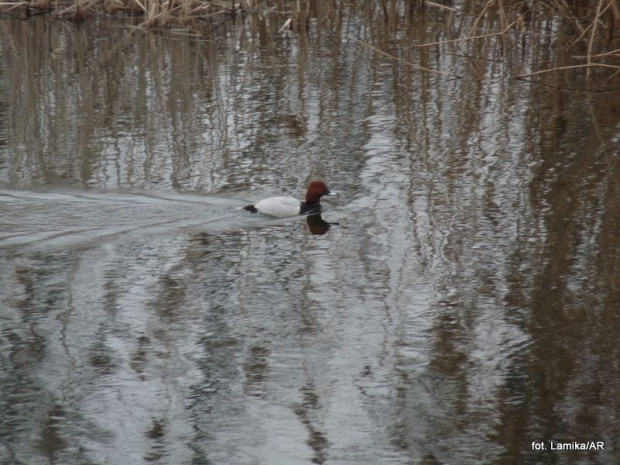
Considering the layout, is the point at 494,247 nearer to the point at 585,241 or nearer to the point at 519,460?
the point at 585,241

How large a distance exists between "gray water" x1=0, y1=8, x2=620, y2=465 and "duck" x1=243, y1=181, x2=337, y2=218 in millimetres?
78

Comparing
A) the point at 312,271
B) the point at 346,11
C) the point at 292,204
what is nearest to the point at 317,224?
the point at 292,204

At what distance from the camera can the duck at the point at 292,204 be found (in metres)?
7.36

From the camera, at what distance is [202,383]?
4891mm

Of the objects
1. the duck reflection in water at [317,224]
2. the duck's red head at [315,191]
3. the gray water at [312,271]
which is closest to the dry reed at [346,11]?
the gray water at [312,271]

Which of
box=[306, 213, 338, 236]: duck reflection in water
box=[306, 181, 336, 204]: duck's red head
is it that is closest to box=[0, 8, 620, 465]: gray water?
box=[306, 213, 338, 236]: duck reflection in water

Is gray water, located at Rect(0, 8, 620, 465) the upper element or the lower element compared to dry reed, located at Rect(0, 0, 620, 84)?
lower

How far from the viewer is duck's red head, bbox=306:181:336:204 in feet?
24.7

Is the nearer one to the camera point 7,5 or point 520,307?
point 520,307

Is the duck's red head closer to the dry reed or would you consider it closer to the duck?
the duck

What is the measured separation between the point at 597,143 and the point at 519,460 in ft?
17.0

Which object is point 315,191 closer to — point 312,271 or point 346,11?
point 312,271

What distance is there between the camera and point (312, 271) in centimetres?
637

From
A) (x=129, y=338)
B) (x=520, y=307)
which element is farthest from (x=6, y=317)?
(x=520, y=307)
